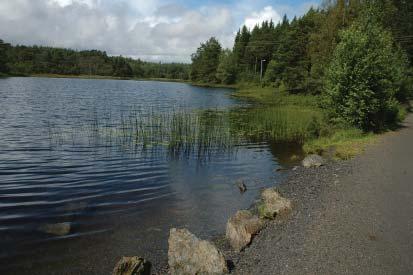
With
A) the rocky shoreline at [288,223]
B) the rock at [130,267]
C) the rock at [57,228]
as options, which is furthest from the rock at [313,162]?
the rock at [130,267]

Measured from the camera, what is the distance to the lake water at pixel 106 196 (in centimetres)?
870

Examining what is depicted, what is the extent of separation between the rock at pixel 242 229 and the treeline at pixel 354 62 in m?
16.3

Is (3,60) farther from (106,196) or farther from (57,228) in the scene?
(57,228)

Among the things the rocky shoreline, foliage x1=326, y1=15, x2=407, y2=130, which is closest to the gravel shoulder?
the rocky shoreline

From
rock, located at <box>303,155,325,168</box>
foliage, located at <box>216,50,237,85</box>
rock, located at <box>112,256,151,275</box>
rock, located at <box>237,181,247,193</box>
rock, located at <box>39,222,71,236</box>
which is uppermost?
foliage, located at <box>216,50,237,85</box>

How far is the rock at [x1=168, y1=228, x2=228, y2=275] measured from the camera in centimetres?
716

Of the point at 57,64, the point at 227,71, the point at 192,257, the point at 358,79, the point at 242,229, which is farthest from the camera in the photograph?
the point at 57,64

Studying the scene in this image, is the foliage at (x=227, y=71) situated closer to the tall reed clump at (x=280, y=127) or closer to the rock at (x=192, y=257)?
the tall reed clump at (x=280, y=127)

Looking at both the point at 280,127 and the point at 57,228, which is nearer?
the point at 57,228

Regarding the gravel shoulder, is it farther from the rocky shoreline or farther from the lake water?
the lake water

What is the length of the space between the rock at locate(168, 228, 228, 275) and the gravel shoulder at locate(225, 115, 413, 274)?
43 centimetres

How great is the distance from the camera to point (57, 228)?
32.0 feet

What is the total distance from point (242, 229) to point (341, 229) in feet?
7.80

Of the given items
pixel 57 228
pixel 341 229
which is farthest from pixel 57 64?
pixel 341 229
